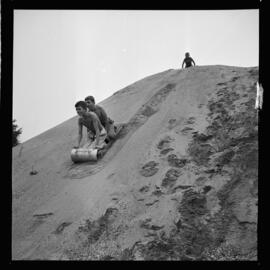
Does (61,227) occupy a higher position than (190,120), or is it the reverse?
(190,120)

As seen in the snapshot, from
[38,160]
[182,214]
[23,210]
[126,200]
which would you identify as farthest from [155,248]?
[38,160]

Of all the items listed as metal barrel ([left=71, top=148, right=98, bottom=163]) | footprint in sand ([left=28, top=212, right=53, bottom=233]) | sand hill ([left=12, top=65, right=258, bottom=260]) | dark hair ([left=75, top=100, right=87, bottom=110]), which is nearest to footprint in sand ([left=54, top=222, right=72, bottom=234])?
sand hill ([left=12, top=65, right=258, bottom=260])

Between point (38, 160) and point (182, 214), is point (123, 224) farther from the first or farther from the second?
point (38, 160)

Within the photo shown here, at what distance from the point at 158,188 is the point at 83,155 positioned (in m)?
2.03

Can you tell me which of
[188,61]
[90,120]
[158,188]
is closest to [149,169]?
[158,188]

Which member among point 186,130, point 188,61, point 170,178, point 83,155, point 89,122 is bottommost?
point 170,178

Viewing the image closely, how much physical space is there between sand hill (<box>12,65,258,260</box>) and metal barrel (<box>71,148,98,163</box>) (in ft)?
0.44

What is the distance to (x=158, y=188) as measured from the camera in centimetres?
592

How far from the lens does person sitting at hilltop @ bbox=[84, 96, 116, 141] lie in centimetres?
788

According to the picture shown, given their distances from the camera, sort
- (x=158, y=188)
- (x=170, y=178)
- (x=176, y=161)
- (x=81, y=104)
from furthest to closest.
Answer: (x=81, y=104) < (x=176, y=161) < (x=170, y=178) < (x=158, y=188)

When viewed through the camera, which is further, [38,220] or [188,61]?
[188,61]

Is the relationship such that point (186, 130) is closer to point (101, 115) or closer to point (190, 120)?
point (190, 120)

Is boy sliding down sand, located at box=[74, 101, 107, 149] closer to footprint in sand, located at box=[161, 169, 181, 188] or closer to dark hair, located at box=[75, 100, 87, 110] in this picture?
dark hair, located at box=[75, 100, 87, 110]

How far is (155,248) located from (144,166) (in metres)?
1.96
